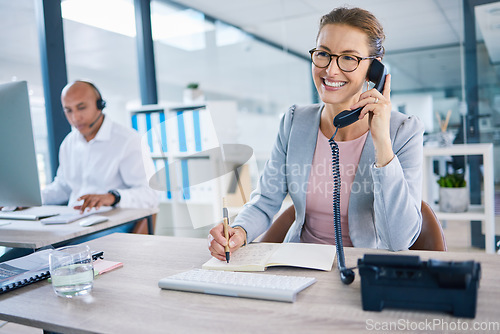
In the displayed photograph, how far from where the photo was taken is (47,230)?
166 centimetres

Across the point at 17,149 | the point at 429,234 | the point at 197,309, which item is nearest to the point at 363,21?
the point at 429,234

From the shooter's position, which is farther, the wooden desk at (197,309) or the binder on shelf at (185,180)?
the binder on shelf at (185,180)

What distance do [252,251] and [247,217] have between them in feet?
0.80

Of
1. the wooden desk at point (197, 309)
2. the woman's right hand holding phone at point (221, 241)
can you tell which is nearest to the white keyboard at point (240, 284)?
the wooden desk at point (197, 309)

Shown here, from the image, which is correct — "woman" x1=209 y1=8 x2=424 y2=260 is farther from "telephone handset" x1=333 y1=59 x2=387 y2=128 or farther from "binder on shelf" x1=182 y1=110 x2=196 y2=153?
"binder on shelf" x1=182 y1=110 x2=196 y2=153

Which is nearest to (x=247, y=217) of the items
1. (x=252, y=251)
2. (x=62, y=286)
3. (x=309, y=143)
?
(x=252, y=251)

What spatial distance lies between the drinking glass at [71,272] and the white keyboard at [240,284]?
0.18 metres

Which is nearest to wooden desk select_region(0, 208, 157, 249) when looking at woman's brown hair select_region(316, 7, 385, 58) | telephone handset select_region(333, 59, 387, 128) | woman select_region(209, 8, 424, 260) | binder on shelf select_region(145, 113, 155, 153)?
woman select_region(209, 8, 424, 260)

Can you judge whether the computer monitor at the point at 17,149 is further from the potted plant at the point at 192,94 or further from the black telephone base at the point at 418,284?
the potted plant at the point at 192,94

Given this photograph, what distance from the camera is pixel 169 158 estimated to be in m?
3.70

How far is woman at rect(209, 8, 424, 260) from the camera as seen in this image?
3.98 feet

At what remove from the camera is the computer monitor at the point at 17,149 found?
1.48 m

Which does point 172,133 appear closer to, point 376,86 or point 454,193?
point 454,193

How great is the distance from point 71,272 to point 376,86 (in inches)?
42.6
